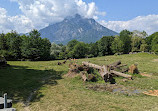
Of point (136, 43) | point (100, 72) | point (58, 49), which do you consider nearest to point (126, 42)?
point (136, 43)

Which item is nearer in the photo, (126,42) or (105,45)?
(126,42)

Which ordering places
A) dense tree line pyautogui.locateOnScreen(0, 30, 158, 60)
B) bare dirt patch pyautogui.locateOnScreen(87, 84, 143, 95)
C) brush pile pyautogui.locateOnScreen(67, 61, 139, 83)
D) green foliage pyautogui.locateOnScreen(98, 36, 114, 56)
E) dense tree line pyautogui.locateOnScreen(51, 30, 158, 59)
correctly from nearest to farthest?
bare dirt patch pyautogui.locateOnScreen(87, 84, 143, 95), brush pile pyautogui.locateOnScreen(67, 61, 139, 83), dense tree line pyautogui.locateOnScreen(0, 30, 158, 60), dense tree line pyautogui.locateOnScreen(51, 30, 158, 59), green foliage pyautogui.locateOnScreen(98, 36, 114, 56)

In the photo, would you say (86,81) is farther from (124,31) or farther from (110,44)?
(124,31)

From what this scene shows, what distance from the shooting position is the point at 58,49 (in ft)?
285

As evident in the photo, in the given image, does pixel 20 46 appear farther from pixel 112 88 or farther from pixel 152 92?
pixel 152 92

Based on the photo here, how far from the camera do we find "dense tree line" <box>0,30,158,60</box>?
4772cm

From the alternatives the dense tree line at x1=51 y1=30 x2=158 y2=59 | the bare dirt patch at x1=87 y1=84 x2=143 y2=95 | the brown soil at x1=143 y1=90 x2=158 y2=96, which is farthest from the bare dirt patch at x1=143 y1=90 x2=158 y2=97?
the dense tree line at x1=51 y1=30 x2=158 y2=59

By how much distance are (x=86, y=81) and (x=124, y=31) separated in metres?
80.8

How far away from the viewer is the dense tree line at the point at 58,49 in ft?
157

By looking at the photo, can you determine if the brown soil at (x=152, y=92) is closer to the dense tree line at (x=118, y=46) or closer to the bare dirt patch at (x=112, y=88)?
the bare dirt patch at (x=112, y=88)

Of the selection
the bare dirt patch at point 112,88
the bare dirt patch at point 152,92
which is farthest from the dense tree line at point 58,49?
the bare dirt patch at point 152,92

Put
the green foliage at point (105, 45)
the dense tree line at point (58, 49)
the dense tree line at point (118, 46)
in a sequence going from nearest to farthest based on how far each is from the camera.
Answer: the dense tree line at point (58, 49)
the dense tree line at point (118, 46)
the green foliage at point (105, 45)

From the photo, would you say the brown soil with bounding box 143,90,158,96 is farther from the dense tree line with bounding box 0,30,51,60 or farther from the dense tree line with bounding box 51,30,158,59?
the dense tree line with bounding box 51,30,158,59

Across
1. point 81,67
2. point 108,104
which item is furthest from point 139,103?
point 81,67
